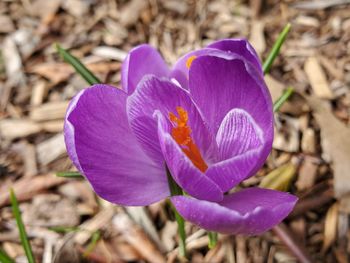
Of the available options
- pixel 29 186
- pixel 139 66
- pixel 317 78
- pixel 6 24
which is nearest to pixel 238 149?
pixel 139 66

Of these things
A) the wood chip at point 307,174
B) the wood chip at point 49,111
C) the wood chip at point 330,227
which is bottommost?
the wood chip at point 330,227

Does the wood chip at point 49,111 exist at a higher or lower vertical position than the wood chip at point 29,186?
higher

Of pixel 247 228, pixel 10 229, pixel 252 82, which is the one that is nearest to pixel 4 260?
pixel 10 229

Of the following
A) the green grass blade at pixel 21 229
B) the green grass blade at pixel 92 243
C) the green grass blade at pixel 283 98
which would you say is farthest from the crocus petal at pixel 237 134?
the green grass blade at pixel 92 243

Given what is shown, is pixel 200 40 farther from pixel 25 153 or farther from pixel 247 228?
pixel 247 228

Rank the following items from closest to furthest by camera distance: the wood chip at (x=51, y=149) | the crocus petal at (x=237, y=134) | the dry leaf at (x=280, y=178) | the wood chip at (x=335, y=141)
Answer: the crocus petal at (x=237, y=134), the dry leaf at (x=280, y=178), the wood chip at (x=335, y=141), the wood chip at (x=51, y=149)

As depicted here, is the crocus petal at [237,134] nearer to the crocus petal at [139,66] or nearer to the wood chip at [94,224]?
the crocus petal at [139,66]
